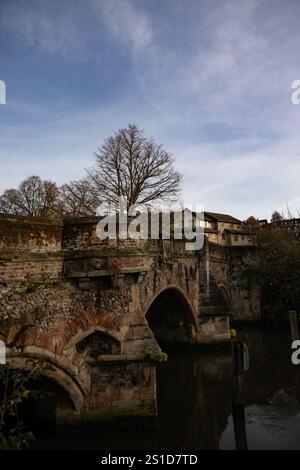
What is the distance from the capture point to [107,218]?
9.18 meters

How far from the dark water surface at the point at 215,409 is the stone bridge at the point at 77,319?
0.56 m

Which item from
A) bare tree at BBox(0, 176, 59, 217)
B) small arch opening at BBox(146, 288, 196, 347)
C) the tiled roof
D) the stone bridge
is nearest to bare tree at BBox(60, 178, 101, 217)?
bare tree at BBox(0, 176, 59, 217)

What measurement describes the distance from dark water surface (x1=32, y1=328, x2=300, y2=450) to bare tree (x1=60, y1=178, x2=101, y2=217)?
11007 mm

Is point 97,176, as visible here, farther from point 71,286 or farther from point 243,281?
point 71,286

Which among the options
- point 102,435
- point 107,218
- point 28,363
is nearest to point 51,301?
point 28,363

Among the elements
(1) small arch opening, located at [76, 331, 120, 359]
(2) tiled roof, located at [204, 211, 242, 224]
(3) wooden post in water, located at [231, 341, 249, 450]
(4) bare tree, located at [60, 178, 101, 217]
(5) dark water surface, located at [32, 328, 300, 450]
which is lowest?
(5) dark water surface, located at [32, 328, 300, 450]

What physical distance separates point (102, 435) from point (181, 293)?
8508 millimetres

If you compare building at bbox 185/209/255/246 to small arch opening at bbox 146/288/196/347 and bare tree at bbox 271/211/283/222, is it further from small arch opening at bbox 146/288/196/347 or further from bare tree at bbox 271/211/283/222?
small arch opening at bbox 146/288/196/347

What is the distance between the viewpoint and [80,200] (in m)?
25.8

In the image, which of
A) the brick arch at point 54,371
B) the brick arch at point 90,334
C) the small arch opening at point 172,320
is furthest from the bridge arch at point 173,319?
the brick arch at point 54,371

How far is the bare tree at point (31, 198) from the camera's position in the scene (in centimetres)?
2881

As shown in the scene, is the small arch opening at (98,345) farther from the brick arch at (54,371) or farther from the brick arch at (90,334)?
the brick arch at (54,371)

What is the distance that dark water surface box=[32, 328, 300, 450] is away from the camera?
27.7ft

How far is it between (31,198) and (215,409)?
74.1 feet
